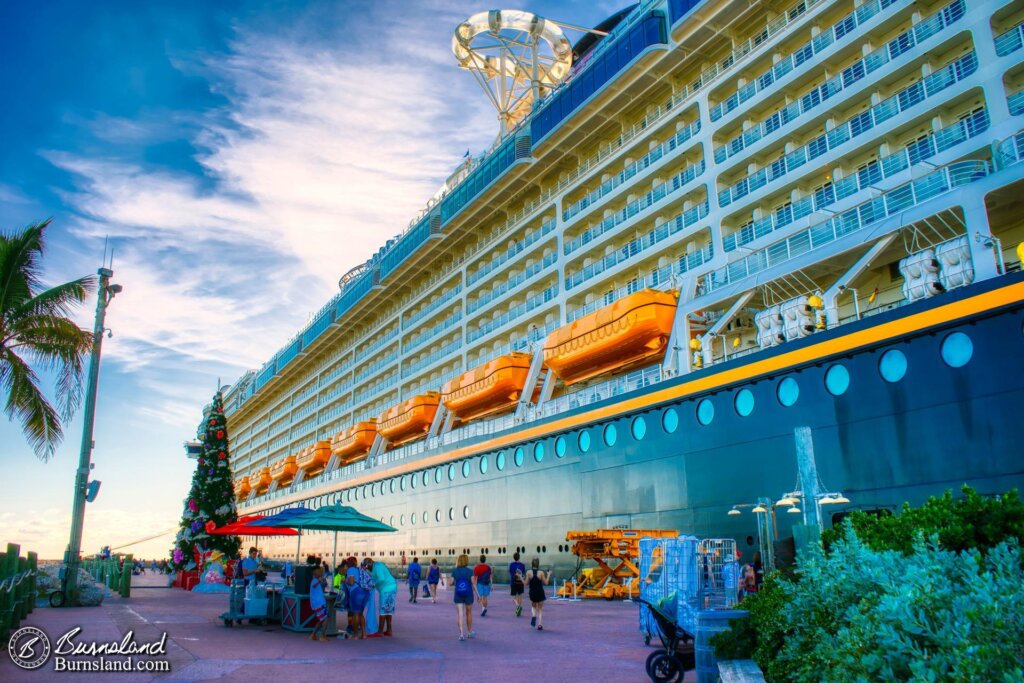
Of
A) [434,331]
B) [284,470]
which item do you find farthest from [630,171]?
[284,470]

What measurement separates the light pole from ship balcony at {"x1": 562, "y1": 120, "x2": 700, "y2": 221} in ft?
53.4

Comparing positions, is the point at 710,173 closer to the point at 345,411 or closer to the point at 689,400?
the point at 689,400

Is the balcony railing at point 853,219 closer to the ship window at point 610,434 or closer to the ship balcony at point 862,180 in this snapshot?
the ship balcony at point 862,180

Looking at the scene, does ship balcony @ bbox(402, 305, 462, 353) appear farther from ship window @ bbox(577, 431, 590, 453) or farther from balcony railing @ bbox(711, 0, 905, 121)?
balcony railing @ bbox(711, 0, 905, 121)

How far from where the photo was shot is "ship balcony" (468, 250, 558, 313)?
2950 centimetres

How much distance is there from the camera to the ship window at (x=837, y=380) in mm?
14423

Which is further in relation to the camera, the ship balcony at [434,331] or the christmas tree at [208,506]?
the ship balcony at [434,331]

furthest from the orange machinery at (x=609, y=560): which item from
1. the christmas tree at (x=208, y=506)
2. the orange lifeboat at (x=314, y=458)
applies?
the orange lifeboat at (x=314, y=458)

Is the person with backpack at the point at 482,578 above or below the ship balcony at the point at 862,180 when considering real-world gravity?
below

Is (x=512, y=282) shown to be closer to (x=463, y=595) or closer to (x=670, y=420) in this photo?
(x=670, y=420)

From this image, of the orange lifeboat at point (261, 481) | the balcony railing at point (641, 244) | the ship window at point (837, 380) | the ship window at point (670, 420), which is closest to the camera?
the ship window at point (837, 380)

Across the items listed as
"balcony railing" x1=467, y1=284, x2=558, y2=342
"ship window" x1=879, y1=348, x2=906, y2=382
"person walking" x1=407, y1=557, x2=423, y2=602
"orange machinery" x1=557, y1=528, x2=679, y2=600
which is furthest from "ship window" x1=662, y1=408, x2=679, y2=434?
"balcony railing" x1=467, y1=284, x2=558, y2=342

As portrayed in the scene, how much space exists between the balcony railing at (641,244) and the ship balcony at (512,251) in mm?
3165

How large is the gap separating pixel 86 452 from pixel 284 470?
3806 cm
